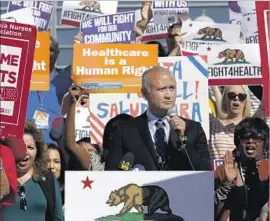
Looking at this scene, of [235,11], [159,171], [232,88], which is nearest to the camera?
[159,171]

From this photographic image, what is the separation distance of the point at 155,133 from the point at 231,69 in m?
2.89

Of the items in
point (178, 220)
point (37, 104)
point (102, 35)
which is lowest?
point (178, 220)

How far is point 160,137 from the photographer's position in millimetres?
7945

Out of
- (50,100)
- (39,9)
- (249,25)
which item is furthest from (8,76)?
(39,9)

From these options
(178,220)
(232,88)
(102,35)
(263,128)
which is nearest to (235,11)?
(102,35)

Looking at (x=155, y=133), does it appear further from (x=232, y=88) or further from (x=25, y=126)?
(x=232, y=88)

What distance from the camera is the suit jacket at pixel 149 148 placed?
303 inches

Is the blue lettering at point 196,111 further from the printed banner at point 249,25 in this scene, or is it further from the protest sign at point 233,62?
the printed banner at point 249,25

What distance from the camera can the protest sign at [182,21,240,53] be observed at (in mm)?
11897

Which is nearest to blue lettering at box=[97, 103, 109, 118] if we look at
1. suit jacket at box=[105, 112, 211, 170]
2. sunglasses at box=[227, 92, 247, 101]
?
sunglasses at box=[227, 92, 247, 101]

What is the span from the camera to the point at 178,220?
288 inches

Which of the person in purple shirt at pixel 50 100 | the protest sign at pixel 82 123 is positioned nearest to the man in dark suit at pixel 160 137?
the person in purple shirt at pixel 50 100

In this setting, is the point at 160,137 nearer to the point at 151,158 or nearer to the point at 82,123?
the point at 151,158

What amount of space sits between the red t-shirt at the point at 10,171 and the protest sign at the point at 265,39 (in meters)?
1.45
